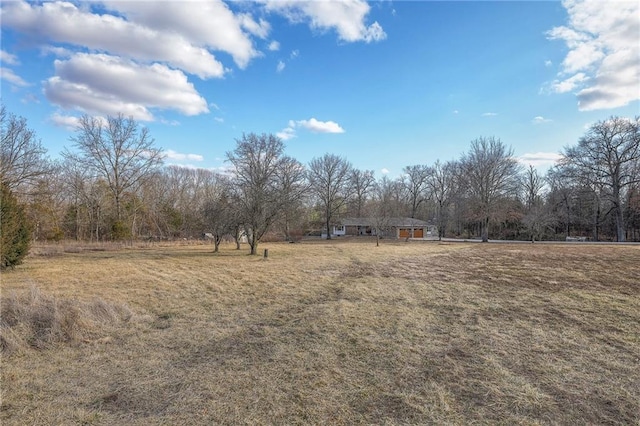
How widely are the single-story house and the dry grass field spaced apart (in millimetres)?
34254

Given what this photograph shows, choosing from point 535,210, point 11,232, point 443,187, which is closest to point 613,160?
point 535,210

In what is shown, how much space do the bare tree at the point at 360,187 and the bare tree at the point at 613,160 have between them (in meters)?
26.6

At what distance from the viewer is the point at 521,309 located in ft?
23.9

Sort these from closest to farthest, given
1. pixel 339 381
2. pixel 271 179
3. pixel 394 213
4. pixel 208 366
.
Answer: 1. pixel 339 381
2. pixel 208 366
3. pixel 271 179
4. pixel 394 213

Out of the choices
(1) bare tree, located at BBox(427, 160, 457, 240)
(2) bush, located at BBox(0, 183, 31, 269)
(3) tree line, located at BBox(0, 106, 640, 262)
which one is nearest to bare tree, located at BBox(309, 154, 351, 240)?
(3) tree line, located at BBox(0, 106, 640, 262)

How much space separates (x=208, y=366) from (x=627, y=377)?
17.1 feet

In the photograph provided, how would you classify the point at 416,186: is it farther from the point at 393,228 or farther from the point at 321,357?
the point at 321,357

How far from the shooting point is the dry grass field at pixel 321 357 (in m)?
3.27

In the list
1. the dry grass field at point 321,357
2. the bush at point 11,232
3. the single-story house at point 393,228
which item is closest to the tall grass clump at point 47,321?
the dry grass field at point 321,357

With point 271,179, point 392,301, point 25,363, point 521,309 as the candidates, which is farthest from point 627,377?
point 271,179

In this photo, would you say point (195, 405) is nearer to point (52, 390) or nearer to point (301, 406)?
point (301, 406)

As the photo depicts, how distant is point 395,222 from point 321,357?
4327cm

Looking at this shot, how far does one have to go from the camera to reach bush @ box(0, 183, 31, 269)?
1156cm

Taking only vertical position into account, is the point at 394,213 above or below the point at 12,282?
above
